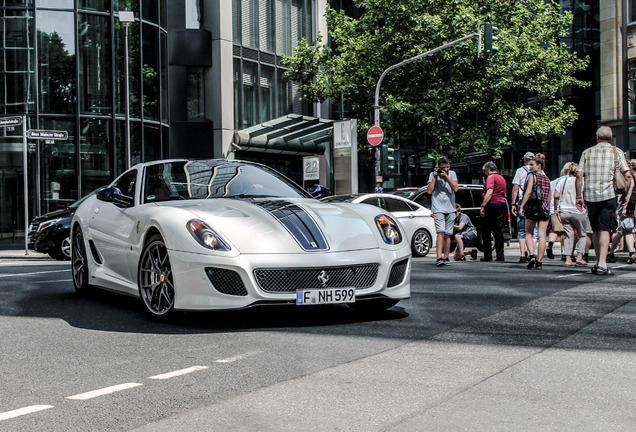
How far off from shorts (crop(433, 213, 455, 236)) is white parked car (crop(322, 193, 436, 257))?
17.6 feet

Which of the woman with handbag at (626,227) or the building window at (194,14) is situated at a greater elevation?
the building window at (194,14)

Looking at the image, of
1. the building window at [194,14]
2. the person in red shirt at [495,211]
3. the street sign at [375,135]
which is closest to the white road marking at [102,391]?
the person in red shirt at [495,211]

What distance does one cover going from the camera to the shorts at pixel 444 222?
1384 centimetres

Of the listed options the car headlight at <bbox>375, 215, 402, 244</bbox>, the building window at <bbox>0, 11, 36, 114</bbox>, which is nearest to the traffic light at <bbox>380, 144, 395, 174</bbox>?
the building window at <bbox>0, 11, 36, 114</bbox>

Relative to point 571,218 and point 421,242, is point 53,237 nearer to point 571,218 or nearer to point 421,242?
point 421,242

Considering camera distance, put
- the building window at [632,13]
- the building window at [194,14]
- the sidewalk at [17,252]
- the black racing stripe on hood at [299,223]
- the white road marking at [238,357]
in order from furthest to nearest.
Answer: the building window at [194,14] < the building window at [632,13] < the sidewalk at [17,252] < the black racing stripe on hood at [299,223] < the white road marking at [238,357]

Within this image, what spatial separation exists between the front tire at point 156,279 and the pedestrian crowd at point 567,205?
637cm

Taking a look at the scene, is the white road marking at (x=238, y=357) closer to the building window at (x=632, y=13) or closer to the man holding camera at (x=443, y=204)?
the man holding camera at (x=443, y=204)

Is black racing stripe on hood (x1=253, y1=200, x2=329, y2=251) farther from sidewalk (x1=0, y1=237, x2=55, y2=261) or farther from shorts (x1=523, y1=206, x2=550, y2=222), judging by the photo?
sidewalk (x1=0, y1=237, x2=55, y2=261)

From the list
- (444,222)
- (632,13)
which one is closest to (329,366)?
(444,222)

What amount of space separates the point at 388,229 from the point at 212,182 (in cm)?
170

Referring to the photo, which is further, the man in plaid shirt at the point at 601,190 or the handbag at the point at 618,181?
the handbag at the point at 618,181

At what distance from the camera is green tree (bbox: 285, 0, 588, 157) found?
99.0 feet

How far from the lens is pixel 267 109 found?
37281 mm
